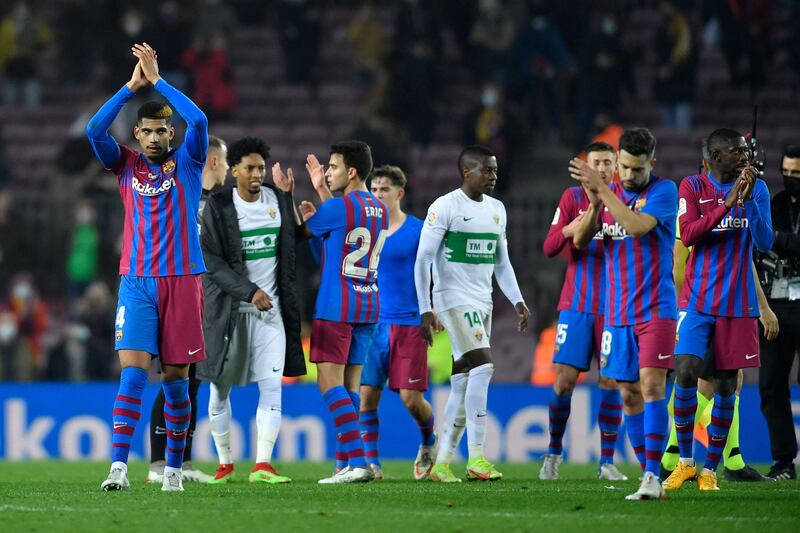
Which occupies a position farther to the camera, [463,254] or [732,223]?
[463,254]

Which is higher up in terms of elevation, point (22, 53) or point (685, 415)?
point (22, 53)

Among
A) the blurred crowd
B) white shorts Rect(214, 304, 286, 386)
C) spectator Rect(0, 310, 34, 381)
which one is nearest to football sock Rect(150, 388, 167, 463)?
white shorts Rect(214, 304, 286, 386)

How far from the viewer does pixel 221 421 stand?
360 inches

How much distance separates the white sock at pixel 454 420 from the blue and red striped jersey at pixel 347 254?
0.79 meters

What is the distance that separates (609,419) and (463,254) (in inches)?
63.0

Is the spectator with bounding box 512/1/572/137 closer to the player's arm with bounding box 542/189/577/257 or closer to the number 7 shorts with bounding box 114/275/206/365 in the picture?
the player's arm with bounding box 542/189/577/257

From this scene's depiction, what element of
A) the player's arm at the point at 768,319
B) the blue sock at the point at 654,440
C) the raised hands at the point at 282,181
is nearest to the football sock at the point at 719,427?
the player's arm at the point at 768,319

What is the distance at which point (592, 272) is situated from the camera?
943 centimetres

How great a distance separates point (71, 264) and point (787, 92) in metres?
10.3

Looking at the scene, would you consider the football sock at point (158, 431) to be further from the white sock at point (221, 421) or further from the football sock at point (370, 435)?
the football sock at point (370, 435)

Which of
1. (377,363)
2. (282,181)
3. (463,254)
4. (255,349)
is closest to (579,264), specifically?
(463,254)

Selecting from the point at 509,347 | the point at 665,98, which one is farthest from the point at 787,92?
the point at 509,347

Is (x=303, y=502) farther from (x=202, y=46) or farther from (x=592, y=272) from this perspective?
(x=202, y=46)

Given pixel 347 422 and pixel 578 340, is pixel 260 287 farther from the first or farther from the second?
A: pixel 578 340
